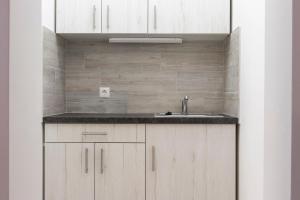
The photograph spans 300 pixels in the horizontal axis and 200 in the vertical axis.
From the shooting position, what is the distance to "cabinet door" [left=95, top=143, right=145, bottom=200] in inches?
112

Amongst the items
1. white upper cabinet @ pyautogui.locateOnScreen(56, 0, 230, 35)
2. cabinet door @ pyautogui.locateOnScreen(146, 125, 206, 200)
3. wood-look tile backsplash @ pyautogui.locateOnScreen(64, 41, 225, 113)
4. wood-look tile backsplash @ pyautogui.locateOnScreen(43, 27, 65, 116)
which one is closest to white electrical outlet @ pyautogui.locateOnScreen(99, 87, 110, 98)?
wood-look tile backsplash @ pyautogui.locateOnScreen(64, 41, 225, 113)

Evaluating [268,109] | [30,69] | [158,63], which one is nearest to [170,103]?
[158,63]

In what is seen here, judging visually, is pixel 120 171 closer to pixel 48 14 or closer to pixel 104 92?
pixel 104 92

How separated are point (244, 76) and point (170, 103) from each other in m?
1.00

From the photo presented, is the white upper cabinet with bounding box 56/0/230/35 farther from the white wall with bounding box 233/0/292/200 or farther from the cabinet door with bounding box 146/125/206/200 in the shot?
the cabinet door with bounding box 146/125/206/200

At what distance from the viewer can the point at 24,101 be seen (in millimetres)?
1186

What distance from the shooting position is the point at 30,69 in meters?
1.25

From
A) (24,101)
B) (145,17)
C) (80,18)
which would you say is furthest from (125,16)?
(24,101)

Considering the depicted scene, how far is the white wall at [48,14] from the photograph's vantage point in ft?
9.48

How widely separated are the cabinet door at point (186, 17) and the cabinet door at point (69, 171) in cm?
116

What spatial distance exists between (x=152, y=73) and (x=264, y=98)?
1588 millimetres

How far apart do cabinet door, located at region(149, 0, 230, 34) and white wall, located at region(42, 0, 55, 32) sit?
0.81 meters

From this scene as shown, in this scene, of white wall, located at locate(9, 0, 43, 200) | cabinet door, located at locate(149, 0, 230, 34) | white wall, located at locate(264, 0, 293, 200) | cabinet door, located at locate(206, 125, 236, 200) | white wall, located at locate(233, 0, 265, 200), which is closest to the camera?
white wall, located at locate(9, 0, 43, 200)

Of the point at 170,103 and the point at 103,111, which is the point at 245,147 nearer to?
the point at 170,103
